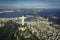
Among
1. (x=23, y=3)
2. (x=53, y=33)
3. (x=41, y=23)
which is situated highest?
(x=23, y=3)

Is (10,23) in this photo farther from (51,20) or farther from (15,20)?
(51,20)

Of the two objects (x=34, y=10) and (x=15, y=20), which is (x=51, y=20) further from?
(x=15, y=20)

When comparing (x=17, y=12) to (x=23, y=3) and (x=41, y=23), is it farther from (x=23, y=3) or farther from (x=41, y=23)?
(x=41, y=23)

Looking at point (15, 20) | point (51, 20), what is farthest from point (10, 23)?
point (51, 20)

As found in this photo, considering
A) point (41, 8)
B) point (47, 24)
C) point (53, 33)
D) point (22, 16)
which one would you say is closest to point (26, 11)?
point (22, 16)

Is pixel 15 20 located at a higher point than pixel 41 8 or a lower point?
lower

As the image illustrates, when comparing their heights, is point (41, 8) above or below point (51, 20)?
above

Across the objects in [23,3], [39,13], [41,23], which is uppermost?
[23,3]

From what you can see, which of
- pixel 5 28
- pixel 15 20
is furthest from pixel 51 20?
pixel 5 28
